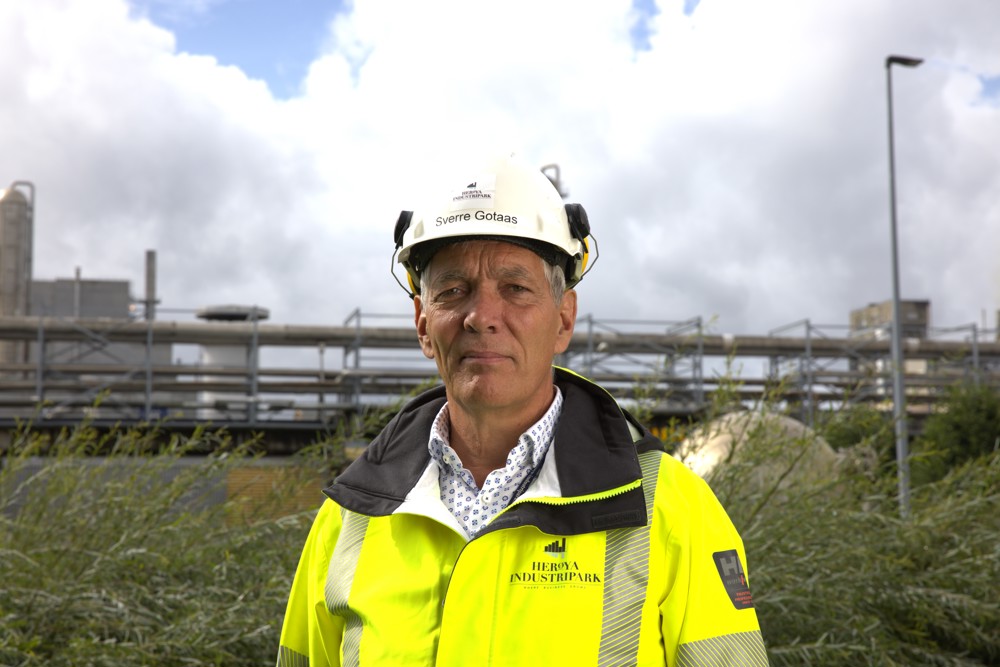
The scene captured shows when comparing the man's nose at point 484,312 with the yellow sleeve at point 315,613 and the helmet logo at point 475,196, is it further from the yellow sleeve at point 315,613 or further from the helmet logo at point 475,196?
the yellow sleeve at point 315,613

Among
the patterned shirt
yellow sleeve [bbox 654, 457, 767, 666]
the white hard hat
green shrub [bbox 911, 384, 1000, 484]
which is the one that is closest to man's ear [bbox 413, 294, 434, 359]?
the white hard hat

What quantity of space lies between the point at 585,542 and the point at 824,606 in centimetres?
228

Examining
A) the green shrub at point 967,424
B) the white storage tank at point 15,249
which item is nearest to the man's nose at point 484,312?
the green shrub at point 967,424

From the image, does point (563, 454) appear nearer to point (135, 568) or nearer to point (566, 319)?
point (566, 319)

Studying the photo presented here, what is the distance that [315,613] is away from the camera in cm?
204

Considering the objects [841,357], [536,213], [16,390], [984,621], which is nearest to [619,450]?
[536,213]

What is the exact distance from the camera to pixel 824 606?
3.70 metres

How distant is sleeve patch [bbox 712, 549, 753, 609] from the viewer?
1.81 meters

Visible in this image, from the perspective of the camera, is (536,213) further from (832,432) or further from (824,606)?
(832,432)

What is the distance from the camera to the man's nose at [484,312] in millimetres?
1905

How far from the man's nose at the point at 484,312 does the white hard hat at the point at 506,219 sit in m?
0.13

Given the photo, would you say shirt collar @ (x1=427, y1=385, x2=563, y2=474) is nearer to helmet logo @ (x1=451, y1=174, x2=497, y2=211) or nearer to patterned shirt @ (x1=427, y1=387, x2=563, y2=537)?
patterned shirt @ (x1=427, y1=387, x2=563, y2=537)

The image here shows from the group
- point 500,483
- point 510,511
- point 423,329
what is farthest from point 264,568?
point 510,511

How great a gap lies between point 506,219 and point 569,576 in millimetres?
723
